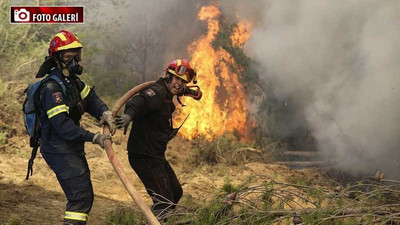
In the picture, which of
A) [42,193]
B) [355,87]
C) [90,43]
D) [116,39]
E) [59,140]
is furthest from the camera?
[116,39]

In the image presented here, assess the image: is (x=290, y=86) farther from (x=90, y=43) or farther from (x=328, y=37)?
(x=90, y=43)

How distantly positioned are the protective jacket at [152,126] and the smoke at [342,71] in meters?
5.34

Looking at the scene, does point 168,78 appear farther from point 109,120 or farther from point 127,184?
point 127,184

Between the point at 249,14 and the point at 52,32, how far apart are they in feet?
19.8

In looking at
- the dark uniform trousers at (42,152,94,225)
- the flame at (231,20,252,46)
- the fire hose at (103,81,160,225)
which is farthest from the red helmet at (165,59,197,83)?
the flame at (231,20,252,46)

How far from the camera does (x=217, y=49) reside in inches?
476

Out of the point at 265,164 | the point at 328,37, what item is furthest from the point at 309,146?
the point at 328,37

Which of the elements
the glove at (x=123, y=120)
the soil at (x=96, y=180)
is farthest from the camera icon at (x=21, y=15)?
the glove at (x=123, y=120)

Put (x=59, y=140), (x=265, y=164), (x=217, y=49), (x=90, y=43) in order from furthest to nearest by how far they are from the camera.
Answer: (x=90, y=43), (x=217, y=49), (x=265, y=164), (x=59, y=140)

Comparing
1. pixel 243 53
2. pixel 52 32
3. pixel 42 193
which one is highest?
pixel 52 32

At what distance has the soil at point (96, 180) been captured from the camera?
18.2 ft

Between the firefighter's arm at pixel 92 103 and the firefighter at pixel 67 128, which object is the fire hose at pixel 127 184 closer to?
the firefighter at pixel 67 128

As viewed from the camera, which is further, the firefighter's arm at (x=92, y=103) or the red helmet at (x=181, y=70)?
the red helmet at (x=181, y=70)

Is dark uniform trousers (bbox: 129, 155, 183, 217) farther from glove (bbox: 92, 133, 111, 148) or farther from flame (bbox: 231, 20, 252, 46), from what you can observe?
flame (bbox: 231, 20, 252, 46)
